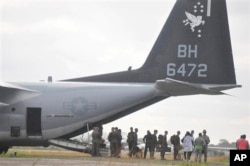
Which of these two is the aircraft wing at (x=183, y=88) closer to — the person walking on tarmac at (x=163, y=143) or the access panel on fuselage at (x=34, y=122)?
the person walking on tarmac at (x=163, y=143)

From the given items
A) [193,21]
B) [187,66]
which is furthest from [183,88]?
[193,21]

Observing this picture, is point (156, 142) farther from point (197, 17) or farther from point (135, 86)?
point (197, 17)

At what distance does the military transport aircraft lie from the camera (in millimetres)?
30188

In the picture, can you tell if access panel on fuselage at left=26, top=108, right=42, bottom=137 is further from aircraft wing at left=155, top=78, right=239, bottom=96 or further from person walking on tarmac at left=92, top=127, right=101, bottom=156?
aircraft wing at left=155, top=78, right=239, bottom=96

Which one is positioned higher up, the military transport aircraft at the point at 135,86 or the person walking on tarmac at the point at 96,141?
the military transport aircraft at the point at 135,86

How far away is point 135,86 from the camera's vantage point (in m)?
31.2

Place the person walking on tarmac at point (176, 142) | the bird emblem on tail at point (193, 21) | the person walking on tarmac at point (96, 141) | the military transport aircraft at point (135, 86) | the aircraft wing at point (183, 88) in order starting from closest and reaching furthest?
1. the aircraft wing at point (183, 88)
2. the military transport aircraft at point (135, 86)
3. the person walking on tarmac at point (96, 141)
4. the bird emblem on tail at point (193, 21)
5. the person walking on tarmac at point (176, 142)

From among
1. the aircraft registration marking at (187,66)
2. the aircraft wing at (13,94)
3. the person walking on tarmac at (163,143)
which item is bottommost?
the person walking on tarmac at (163,143)

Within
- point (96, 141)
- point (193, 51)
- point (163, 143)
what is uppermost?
point (193, 51)

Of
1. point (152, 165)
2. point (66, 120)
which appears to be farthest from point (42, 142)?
point (152, 165)

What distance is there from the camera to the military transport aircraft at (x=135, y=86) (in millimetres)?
30188

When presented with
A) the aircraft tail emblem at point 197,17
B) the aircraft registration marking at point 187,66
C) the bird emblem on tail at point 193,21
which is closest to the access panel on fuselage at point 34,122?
the aircraft registration marking at point 187,66

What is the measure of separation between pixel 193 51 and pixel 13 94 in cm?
853

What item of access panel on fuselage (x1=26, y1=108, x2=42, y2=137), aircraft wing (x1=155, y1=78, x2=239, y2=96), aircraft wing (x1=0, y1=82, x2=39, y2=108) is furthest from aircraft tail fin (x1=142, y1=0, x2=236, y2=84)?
aircraft wing (x1=0, y1=82, x2=39, y2=108)
